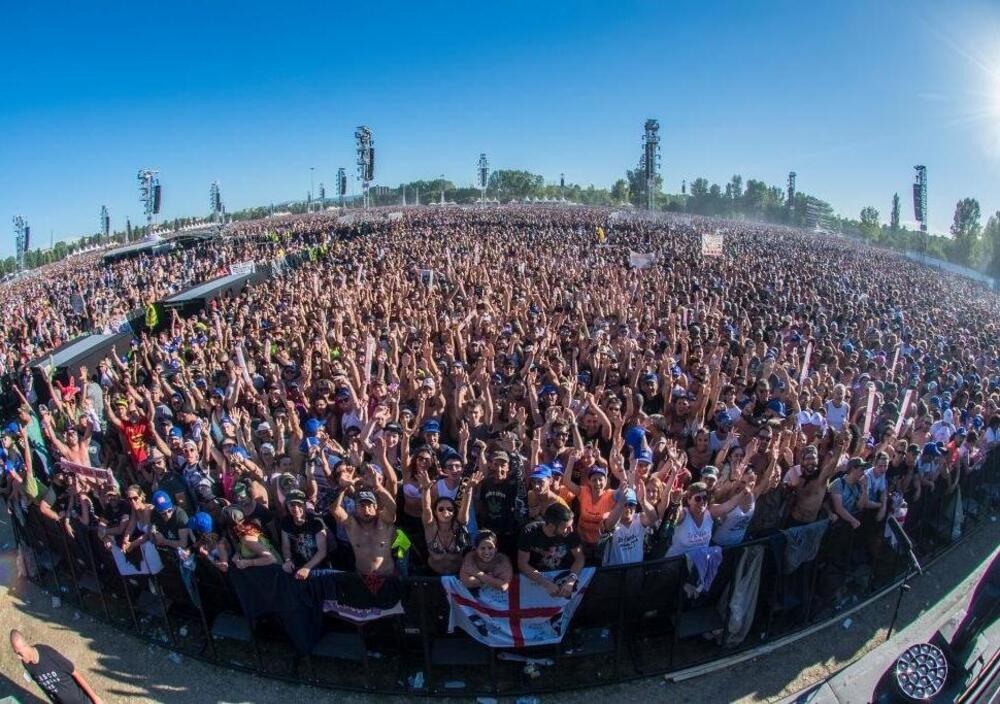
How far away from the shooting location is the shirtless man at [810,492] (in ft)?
16.8

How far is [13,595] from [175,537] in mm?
2468

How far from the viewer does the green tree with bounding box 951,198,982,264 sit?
6238 centimetres

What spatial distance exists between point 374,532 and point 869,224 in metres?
110

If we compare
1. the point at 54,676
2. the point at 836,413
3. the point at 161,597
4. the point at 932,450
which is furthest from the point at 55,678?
the point at 836,413

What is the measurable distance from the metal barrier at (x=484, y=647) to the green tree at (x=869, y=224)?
95.2 m

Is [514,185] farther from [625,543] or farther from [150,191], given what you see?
[625,543]

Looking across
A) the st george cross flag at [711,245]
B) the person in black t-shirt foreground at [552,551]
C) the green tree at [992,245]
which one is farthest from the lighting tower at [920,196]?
the person in black t-shirt foreground at [552,551]

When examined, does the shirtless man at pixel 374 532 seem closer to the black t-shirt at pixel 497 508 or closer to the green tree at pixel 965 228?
the black t-shirt at pixel 497 508

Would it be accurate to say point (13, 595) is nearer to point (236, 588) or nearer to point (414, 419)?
point (236, 588)

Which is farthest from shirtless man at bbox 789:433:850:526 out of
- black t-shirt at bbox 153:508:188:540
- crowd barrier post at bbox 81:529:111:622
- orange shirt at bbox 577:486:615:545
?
crowd barrier post at bbox 81:529:111:622

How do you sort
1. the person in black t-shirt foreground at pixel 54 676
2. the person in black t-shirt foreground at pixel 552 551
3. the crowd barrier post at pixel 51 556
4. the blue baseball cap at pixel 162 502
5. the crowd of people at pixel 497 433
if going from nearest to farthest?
the person in black t-shirt foreground at pixel 54 676 → the person in black t-shirt foreground at pixel 552 551 → the crowd of people at pixel 497 433 → the blue baseball cap at pixel 162 502 → the crowd barrier post at pixel 51 556

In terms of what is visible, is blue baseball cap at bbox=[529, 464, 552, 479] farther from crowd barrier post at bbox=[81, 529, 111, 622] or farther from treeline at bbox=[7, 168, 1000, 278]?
treeline at bbox=[7, 168, 1000, 278]

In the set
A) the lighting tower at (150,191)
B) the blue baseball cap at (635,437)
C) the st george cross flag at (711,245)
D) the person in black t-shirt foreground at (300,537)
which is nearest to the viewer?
the person in black t-shirt foreground at (300,537)

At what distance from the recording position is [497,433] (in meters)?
6.21
